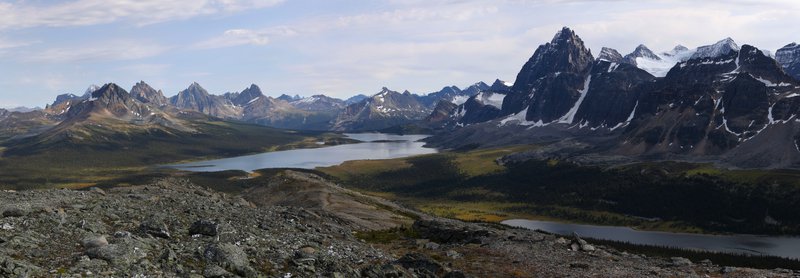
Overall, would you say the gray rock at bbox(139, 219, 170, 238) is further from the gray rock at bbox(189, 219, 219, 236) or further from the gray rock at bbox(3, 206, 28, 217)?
the gray rock at bbox(3, 206, 28, 217)

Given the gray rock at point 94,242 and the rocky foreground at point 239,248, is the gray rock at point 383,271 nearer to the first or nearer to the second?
the rocky foreground at point 239,248

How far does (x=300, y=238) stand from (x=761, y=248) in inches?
5417

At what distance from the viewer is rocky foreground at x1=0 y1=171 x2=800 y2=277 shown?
35375 mm

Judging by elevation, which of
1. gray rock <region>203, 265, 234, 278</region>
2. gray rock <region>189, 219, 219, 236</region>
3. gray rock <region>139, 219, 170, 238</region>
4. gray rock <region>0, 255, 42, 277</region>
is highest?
gray rock <region>0, 255, 42, 277</region>

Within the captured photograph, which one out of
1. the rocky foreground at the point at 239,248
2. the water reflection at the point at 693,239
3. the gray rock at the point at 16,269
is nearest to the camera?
the gray rock at the point at 16,269

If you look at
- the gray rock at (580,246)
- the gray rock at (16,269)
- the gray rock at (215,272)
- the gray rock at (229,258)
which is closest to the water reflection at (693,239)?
the gray rock at (580,246)

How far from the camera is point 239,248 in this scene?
140 feet

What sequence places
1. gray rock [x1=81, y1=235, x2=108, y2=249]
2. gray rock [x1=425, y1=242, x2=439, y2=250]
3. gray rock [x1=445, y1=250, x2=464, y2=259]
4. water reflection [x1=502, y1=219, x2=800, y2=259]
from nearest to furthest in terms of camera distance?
1. gray rock [x1=81, y1=235, x2=108, y2=249]
2. gray rock [x1=445, y1=250, x2=464, y2=259]
3. gray rock [x1=425, y1=242, x2=439, y2=250]
4. water reflection [x1=502, y1=219, x2=800, y2=259]

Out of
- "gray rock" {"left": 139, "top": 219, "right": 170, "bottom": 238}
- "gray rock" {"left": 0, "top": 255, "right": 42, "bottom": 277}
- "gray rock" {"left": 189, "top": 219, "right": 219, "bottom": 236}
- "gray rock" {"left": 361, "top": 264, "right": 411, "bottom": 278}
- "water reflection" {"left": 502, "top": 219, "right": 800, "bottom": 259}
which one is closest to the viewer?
"gray rock" {"left": 0, "top": 255, "right": 42, "bottom": 277}

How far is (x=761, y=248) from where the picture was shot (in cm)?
14975

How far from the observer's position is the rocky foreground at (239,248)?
35.4 metres

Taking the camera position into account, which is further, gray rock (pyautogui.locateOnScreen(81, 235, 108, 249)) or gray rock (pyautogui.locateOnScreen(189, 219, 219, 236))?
gray rock (pyautogui.locateOnScreen(189, 219, 219, 236))

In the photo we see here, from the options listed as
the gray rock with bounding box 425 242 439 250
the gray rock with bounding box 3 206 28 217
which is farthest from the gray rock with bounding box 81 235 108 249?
the gray rock with bounding box 425 242 439 250

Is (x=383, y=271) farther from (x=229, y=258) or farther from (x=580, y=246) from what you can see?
(x=580, y=246)
